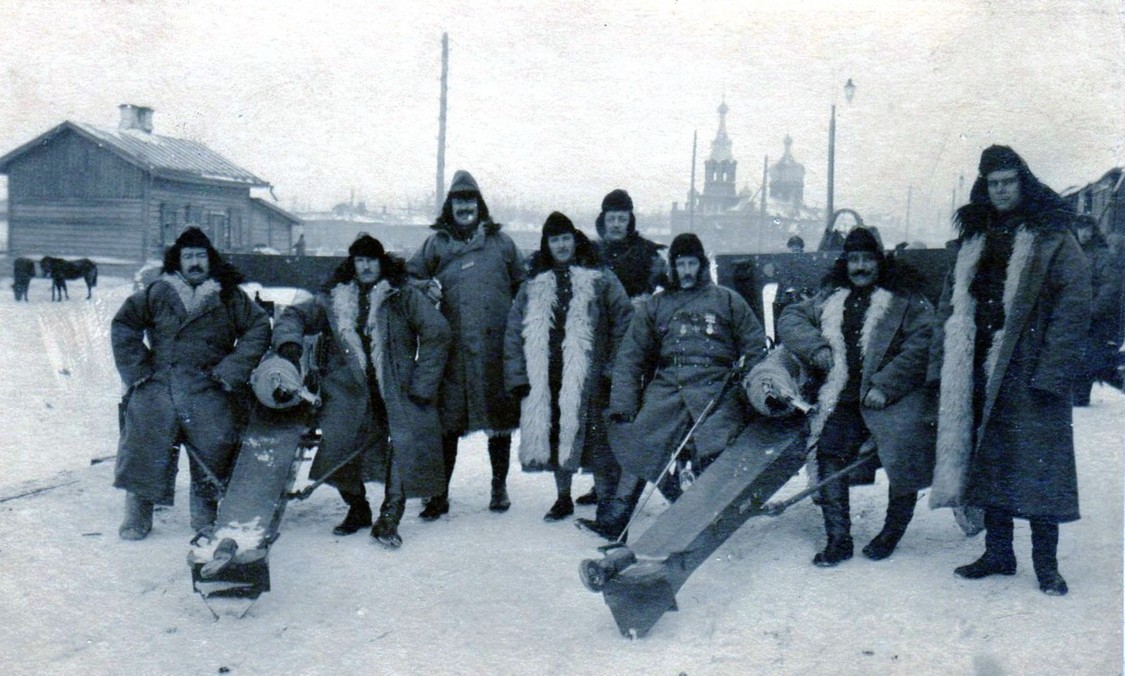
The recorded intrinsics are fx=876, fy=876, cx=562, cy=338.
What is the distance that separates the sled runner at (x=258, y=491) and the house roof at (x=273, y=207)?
18.9 m

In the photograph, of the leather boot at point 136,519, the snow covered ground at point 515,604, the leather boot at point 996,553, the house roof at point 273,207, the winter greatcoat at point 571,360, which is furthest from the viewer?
the house roof at point 273,207

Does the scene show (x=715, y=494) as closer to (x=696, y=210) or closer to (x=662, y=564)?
(x=662, y=564)

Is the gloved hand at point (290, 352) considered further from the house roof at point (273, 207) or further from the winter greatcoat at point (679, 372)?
the house roof at point (273, 207)

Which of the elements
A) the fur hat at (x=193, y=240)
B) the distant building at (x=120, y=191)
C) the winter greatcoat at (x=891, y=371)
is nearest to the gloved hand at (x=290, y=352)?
the fur hat at (x=193, y=240)

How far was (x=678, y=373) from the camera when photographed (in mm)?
4367

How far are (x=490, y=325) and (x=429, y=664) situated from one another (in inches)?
86.3

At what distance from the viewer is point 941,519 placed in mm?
4852

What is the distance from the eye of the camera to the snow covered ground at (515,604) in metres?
3.12

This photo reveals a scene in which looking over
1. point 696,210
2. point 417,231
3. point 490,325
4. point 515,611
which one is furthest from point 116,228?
point 696,210

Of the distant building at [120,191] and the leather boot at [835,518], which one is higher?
the distant building at [120,191]

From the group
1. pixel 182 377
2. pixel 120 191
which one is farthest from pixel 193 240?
pixel 120 191

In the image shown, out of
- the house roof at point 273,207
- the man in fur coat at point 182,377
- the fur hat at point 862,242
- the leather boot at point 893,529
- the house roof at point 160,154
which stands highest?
the house roof at point 160,154

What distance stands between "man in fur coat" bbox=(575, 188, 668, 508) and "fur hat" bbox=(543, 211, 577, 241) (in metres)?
0.38

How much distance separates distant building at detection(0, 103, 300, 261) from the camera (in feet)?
61.3
